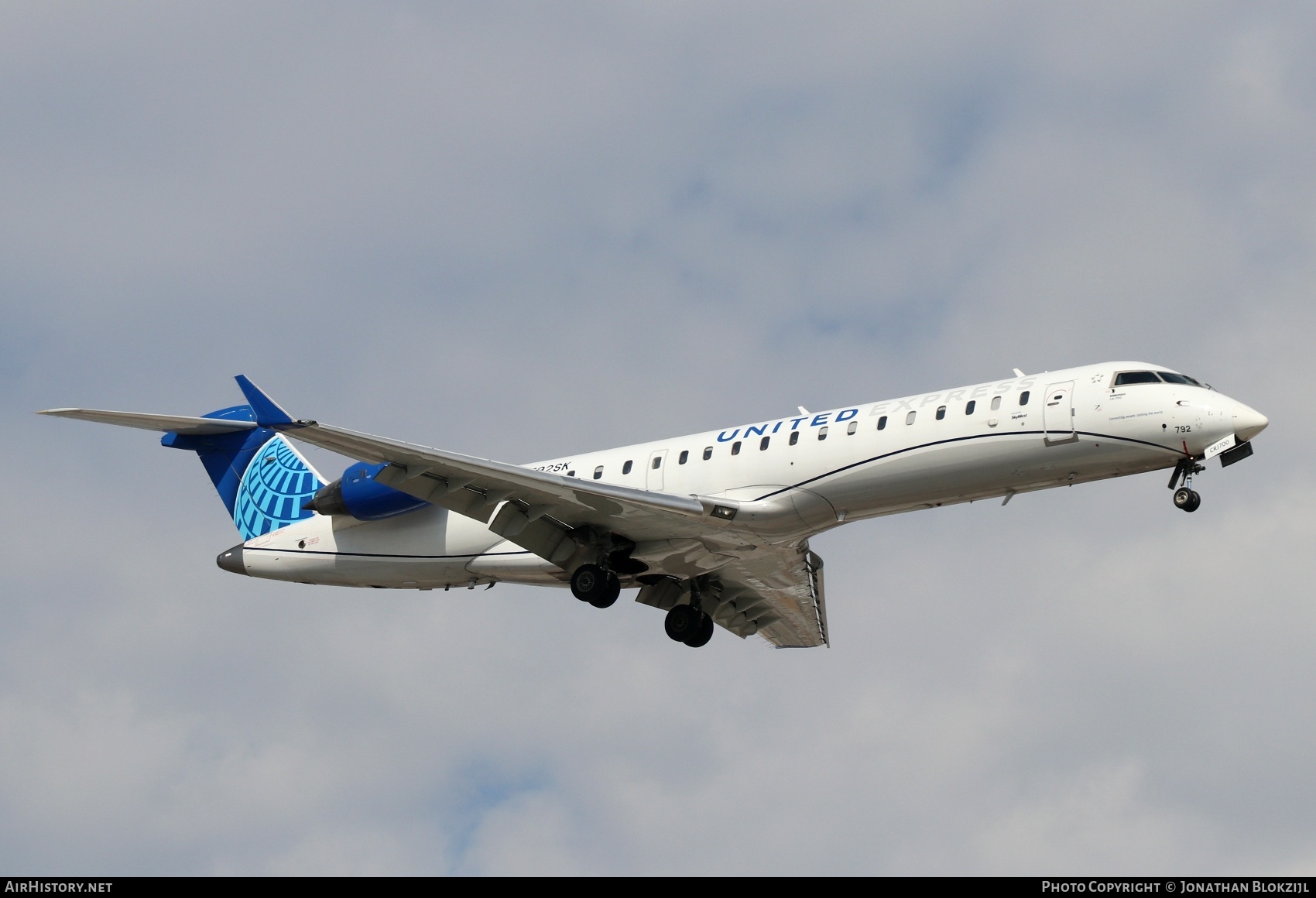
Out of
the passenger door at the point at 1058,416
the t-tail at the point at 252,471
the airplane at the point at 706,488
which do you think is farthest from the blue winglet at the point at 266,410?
the passenger door at the point at 1058,416

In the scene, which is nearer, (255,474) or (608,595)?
(608,595)

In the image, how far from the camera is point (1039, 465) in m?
23.0

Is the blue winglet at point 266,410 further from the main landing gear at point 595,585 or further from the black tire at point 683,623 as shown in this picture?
the black tire at point 683,623

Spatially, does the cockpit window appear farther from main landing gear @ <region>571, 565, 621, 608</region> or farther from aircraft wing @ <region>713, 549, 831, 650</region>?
main landing gear @ <region>571, 565, 621, 608</region>

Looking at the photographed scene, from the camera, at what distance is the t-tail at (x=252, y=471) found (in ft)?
96.6

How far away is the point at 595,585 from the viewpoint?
25.4 meters

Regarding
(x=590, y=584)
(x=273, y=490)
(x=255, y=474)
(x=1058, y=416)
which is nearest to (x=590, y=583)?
(x=590, y=584)

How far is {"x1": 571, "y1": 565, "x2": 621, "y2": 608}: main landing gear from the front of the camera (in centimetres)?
2536

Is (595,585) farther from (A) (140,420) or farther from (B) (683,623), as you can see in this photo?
(A) (140,420)

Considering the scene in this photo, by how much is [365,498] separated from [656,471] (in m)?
5.31

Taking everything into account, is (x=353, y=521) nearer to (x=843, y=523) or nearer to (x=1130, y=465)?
(x=843, y=523)

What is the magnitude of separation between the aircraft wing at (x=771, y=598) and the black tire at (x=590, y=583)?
2585mm

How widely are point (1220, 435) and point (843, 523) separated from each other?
589 cm

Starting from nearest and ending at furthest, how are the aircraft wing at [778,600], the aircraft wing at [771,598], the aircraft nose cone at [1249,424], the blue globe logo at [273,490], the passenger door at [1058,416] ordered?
the aircraft nose cone at [1249,424]
the passenger door at [1058,416]
the aircraft wing at [771,598]
the aircraft wing at [778,600]
the blue globe logo at [273,490]
